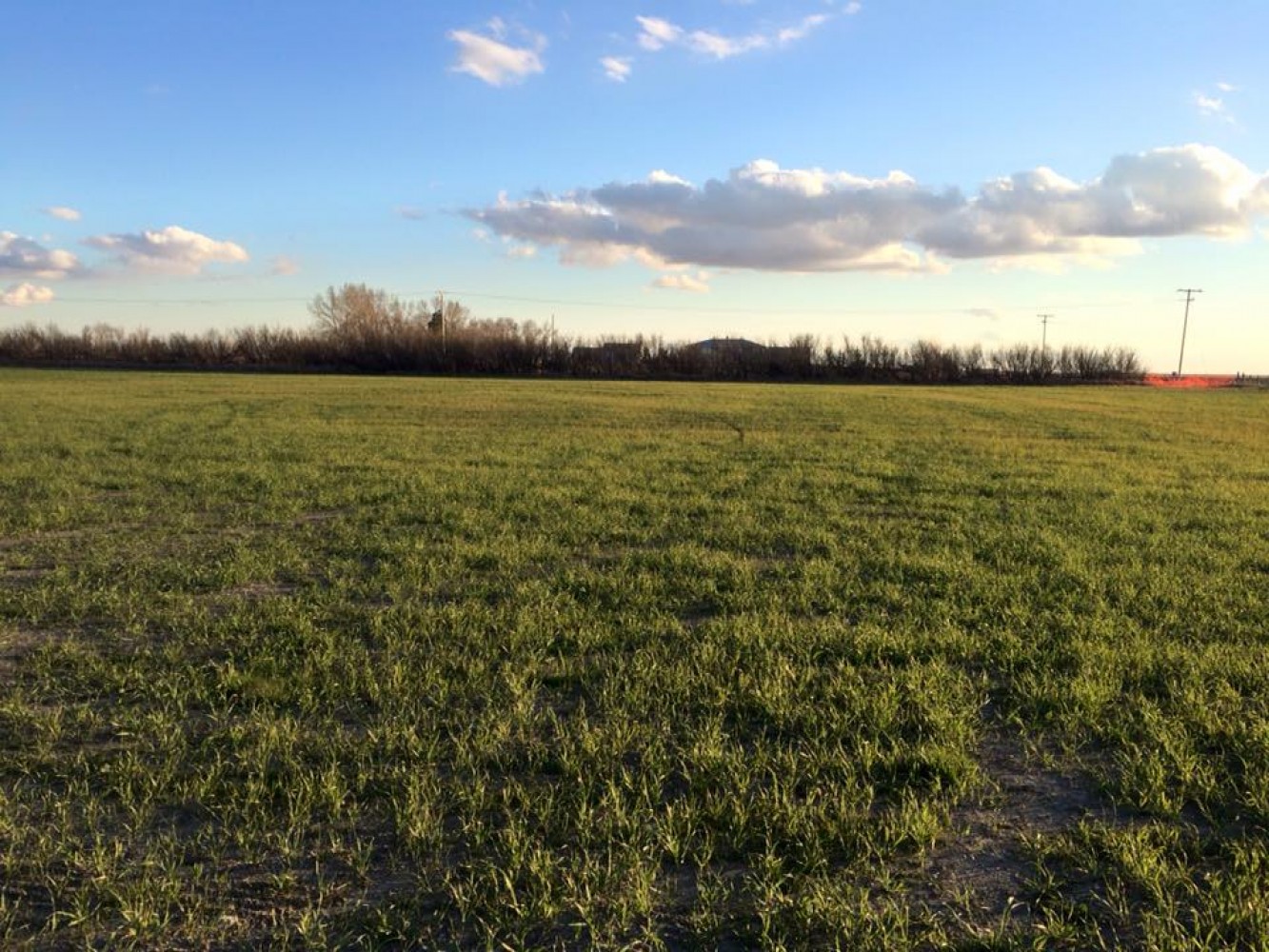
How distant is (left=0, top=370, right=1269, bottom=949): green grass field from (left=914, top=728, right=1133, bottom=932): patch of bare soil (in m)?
0.01

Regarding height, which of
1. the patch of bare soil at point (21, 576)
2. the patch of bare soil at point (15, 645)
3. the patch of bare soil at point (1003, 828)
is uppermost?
the patch of bare soil at point (21, 576)

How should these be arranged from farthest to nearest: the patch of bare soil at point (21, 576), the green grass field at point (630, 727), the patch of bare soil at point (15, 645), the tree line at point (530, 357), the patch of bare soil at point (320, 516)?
the tree line at point (530, 357), the patch of bare soil at point (320, 516), the patch of bare soil at point (21, 576), the patch of bare soil at point (15, 645), the green grass field at point (630, 727)

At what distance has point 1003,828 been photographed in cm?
327

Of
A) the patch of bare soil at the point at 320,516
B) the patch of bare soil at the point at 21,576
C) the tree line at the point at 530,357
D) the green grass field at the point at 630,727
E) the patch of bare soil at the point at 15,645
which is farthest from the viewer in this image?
the tree line at the point at 530,357

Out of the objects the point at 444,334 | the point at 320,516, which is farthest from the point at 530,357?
the point at 320,516

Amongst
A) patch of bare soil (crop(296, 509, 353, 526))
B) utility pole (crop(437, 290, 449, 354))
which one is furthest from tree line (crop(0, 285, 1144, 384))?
patch of bare soil (crop(296, 509, 353, 526))

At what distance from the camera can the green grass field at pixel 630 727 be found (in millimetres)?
2785

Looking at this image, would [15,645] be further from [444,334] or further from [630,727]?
[444,334]

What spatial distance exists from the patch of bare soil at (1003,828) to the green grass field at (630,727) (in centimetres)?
1

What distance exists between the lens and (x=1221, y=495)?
11312mm

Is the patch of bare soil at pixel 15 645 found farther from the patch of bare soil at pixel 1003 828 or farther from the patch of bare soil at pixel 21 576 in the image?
the patch of bare soil at pixel 1003 828

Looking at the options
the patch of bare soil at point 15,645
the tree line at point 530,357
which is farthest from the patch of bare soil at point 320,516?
the tree line at point 530,357

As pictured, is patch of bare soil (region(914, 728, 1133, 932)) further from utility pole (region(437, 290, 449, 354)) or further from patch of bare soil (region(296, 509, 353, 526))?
utility pole (region(437, 290, 449, 354))

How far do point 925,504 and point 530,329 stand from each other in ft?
211
